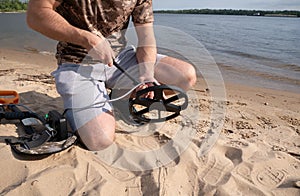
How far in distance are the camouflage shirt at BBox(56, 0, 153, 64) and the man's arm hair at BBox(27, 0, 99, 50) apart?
0.19 metres

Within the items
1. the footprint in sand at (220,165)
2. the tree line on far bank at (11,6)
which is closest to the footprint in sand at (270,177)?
the footprint in sand at (220,165)

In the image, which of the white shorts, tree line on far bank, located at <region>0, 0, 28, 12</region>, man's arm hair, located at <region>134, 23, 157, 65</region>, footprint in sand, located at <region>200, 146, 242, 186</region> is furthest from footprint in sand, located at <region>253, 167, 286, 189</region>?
tree line on far bank, located at <region>0, 0, 28, 12</region>

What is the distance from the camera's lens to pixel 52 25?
231cm

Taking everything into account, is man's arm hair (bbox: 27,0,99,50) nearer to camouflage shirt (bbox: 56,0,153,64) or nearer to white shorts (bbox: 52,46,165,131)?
camouflage shirt (bbox: 56,0,153,64)

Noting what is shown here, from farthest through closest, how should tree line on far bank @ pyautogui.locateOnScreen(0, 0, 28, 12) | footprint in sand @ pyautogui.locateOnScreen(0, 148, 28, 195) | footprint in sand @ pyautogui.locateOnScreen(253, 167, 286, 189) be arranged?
tree line on far bank @ pyautogui.locateOnScreen(0, 0, 28, 12), footprint in sand @ pyautogui.locateOnScreen(253, 167, 286, 189), footprint in sand @ pyautogui.locateOnScreen(0, 148, 28, 195)

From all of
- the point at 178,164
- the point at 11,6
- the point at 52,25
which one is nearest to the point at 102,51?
the point at 52,25

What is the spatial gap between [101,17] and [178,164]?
4.68 feet

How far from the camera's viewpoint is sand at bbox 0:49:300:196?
1.89 meters

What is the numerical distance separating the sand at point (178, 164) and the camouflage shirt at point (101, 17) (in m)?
0.71

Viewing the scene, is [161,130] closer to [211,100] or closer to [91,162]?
[91,162]

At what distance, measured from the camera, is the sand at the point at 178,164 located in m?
1.89

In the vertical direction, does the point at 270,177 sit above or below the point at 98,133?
below

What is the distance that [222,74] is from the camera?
627 centimetres

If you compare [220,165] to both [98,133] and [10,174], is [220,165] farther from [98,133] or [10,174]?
[10,174]
